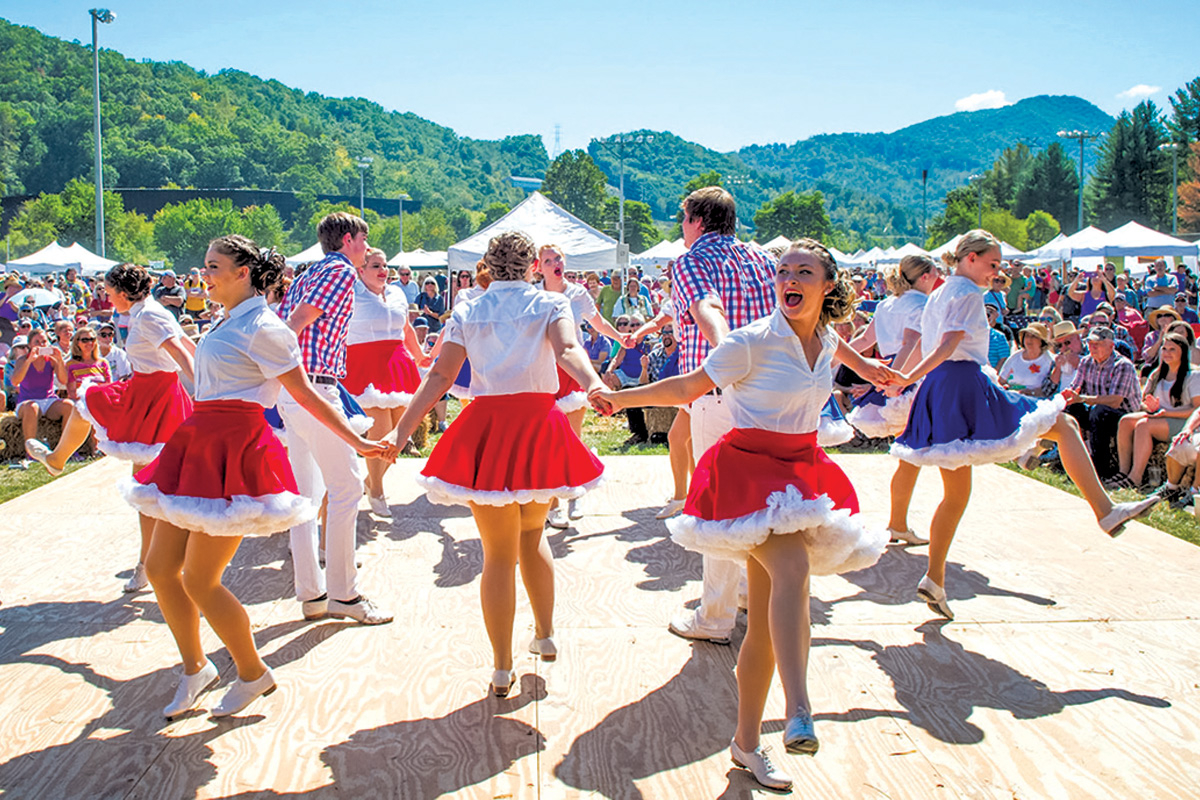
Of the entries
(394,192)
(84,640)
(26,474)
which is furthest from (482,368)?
(394,192)

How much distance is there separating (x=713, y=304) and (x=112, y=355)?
27.1 feet

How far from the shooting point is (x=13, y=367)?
36.0ft

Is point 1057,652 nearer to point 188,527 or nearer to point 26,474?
point 188,527

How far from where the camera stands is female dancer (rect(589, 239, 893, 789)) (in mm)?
2957

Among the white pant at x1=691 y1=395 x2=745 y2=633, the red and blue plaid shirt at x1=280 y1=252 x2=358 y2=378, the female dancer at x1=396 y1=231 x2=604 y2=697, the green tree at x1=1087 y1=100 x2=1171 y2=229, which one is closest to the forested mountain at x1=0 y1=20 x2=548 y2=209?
the green tree at x1=1087 y1=100 x2=1171 y2=229

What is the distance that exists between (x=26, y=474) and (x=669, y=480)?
6.65 meters

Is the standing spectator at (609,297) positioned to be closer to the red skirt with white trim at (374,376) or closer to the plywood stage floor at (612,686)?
the red skirt with white trim at (374,376)

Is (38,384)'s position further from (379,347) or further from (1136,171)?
(1136,171)

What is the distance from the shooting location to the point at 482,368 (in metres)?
3.81

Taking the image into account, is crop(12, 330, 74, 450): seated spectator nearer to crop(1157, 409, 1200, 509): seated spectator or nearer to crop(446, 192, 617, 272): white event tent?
crop(1157, 409, 1200, 509): seated spectator

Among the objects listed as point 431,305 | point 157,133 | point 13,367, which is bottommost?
point 13,367

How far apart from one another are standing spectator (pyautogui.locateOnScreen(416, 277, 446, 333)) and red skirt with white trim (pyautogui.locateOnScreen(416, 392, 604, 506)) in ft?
48.9

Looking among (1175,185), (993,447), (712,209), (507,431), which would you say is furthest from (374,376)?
(1175,185)

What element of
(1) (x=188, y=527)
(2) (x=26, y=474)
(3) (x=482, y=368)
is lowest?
(2) (x=26, y=474)
